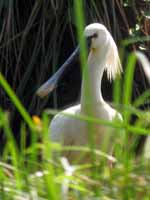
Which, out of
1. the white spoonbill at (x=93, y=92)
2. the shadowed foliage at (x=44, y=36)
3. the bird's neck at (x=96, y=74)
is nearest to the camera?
the white spoonbill at (x=93, y=92)

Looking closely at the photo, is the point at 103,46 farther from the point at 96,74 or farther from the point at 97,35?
the point at 96,74

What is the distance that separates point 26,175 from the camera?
2059 mm

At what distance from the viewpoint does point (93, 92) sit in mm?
5691

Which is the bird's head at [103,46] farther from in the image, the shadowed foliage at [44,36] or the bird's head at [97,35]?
the shadowed foliage at [44,36]

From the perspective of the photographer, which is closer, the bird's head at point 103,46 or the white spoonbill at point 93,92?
the white spoonbill at point 93,92

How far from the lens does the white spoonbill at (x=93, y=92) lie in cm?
555

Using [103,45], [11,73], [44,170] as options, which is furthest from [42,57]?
[44,170]

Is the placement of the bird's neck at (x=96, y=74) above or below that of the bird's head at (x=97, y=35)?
below

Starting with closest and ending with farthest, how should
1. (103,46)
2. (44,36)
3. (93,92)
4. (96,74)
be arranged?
(93,92), (96,74), (103,46), (44,36)

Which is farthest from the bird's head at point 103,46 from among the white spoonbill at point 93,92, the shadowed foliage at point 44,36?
the shadowed foliage at point 44,36

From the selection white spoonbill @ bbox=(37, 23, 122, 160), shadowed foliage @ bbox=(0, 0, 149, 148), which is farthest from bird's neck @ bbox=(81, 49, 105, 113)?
shadowed foliage @ bbox=(0, 0, 149, 148)

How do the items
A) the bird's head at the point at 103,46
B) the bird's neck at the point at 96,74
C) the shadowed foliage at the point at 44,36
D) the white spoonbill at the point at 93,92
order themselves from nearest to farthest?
the white spoonbill at the point at 93,92
the bird's neck at the point at 96,74
the bird's head at the point at 103,46
the shadowed foliage at the point at 44,36

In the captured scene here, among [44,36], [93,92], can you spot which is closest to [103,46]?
[93,92]

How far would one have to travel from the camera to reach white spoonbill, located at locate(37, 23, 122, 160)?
5547mm
